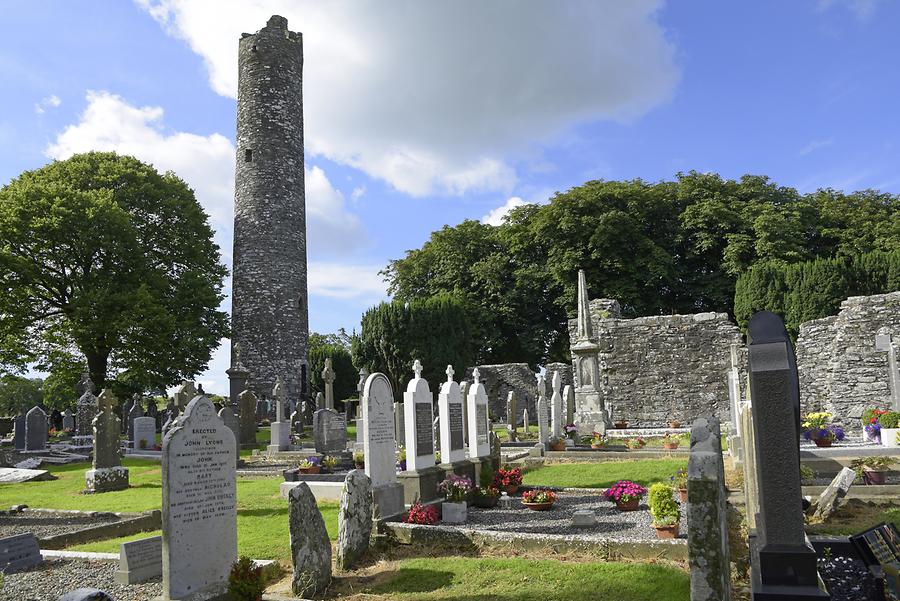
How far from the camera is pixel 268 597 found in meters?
5.16

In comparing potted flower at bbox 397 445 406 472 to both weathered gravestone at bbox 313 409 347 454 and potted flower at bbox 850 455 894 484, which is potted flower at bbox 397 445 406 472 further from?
potted flower at bbox 850 455 894 484

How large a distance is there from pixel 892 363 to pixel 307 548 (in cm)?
1620

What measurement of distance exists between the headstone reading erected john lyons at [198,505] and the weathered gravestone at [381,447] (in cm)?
258

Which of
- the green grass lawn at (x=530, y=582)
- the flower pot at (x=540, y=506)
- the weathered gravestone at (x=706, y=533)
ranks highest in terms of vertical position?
the weathered gravestone at (x=706, y=533)

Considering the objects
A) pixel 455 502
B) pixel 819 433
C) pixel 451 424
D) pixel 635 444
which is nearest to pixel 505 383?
pixel 635 444

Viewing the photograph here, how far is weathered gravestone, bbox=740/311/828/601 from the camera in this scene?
4.11m

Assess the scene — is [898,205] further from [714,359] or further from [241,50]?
[241,50]

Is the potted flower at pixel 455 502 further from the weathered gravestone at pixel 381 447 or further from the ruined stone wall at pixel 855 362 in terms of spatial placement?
the ruined stone wall at pixel 855 362

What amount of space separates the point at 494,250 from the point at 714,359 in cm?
1552

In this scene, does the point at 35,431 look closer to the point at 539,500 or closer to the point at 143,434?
the point at 143,434

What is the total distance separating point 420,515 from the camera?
7.55 m

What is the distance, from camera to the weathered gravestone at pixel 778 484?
13.5 feet

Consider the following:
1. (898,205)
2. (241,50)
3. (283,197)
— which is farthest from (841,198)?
(241,50)

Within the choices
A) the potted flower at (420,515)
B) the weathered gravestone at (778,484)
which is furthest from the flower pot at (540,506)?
the weathered gravestone at (778,484)
